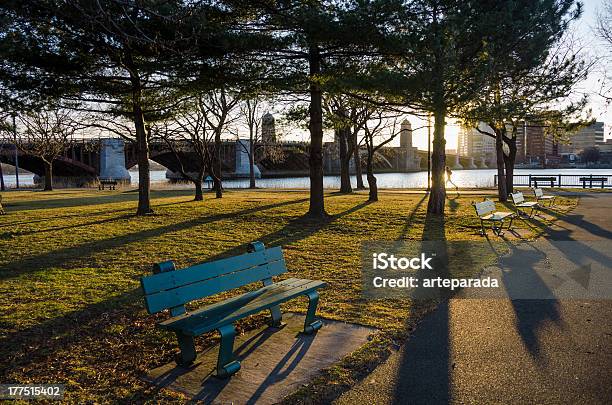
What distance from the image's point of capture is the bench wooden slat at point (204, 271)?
4.05 m

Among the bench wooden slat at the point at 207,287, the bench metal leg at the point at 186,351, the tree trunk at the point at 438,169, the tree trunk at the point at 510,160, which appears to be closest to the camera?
the bench wooden slat at the point at 207,287

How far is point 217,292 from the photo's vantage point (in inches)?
181

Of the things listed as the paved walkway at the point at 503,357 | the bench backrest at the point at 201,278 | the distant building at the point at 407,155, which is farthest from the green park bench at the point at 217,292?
the distant building at the point at 407,155

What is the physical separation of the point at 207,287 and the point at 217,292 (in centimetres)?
17

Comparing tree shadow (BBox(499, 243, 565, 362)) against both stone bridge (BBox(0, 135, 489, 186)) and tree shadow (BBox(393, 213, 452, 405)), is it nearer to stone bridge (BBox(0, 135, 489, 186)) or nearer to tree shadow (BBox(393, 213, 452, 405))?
tree shadow (BBox(393, 213, 452, 405))

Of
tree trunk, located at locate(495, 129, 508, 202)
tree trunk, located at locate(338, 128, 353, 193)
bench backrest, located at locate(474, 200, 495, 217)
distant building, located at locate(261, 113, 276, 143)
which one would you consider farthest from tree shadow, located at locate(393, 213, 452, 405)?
distant building, located at locate(261, 113, 276, 143)

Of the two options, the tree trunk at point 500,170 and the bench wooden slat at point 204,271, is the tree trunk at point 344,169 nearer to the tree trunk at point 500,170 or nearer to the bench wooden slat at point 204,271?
the tree trunk at point 500,170

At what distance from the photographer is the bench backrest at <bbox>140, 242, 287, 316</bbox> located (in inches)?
159

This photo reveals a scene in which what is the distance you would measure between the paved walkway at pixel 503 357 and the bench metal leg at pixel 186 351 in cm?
137

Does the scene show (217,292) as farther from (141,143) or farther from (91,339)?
(141,143)

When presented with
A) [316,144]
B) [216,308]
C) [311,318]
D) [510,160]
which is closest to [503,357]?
[311,318]

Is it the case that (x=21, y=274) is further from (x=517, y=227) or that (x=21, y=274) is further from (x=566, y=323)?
(x=517, y=227)

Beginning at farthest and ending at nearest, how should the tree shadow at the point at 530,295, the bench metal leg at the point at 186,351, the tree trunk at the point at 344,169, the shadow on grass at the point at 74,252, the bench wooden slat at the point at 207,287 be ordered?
the tree trunk at the point at 344,169, the shadow on grass at the point at 74,252, the tree shadow at the point at 530,295, the bench metal leg at the point at 186,351, the bench wooden slat at the point at 207,287

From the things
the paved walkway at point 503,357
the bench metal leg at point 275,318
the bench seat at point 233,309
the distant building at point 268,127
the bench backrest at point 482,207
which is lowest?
the paved walkway at point 503,357
